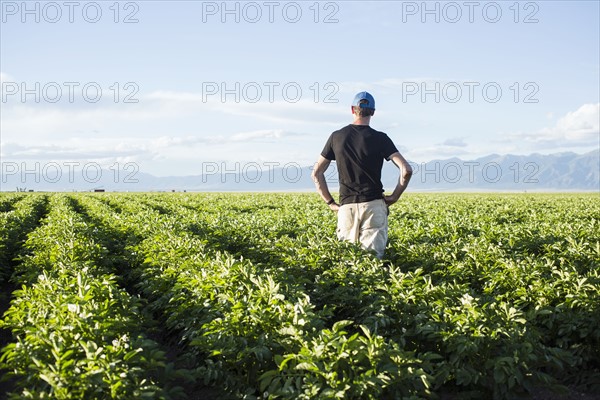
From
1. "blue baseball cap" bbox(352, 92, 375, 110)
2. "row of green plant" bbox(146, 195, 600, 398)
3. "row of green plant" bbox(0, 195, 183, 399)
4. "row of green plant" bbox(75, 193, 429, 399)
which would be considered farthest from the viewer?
"blue baseball cap" bbox(352, 92, 375, 110)

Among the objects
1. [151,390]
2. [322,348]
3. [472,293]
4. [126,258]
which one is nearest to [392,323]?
[472,293]

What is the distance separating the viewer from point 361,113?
7445 millimetres

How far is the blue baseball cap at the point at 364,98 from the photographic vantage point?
7.34m

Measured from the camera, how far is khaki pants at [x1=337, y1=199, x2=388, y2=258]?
759cm

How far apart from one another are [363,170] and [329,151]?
60 cm

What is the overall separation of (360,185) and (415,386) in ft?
12.2

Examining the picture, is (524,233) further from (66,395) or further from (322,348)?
(66,395)

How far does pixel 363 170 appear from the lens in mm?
7500

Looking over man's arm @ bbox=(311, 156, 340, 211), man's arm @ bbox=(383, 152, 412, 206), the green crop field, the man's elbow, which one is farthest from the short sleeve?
the green crop field

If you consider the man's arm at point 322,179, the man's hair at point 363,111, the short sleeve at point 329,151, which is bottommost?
the man's arm at point 322,179

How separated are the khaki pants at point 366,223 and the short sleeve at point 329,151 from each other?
29.3 inches

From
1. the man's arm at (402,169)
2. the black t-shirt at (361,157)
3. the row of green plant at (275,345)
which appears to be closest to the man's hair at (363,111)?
the black t-shirt at (361,157)

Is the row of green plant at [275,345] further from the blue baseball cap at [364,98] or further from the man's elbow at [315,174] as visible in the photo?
the blue baseball cap at [364,98]

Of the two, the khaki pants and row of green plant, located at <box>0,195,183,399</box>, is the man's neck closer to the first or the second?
the khaki pants
